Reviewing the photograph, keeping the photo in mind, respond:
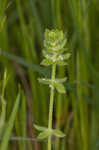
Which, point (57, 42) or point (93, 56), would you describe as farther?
point (93, 56)

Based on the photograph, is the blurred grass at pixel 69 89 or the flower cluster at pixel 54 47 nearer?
the flower cluster at pixel 54 47

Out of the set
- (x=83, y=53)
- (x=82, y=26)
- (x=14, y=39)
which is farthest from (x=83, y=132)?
(x=14, y=39)

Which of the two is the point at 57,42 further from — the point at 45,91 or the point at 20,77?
the point at 20,77

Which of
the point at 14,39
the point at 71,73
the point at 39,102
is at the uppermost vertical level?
the point at 14,39

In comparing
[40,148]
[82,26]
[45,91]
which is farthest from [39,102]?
[82,26]

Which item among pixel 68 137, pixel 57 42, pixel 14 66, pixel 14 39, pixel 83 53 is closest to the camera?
pixel 57 42

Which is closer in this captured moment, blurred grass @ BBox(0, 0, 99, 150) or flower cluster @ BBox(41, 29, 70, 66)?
flower cluster @ BBox(41, 29, 70, 66)

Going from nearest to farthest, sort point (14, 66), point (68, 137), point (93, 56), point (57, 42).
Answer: point (57, 42), point (68, 137), point (93, 56), point (14, 66)

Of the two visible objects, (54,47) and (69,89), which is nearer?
(54,47)

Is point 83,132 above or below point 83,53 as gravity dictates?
below

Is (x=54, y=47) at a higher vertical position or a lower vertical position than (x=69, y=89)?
higher
